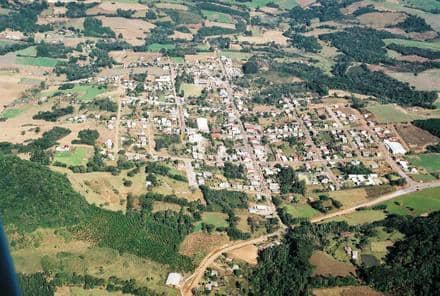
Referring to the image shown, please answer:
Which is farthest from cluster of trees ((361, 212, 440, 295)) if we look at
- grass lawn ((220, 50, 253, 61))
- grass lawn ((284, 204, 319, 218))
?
grass lawn ((220, 50, 253, 61))

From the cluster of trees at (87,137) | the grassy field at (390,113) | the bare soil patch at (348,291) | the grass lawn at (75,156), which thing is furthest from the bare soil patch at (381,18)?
the bare soil patch at (348,291)

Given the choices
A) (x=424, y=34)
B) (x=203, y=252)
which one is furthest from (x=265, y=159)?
(x=424, y=34)

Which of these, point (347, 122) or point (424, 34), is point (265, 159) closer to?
point (347, 122)

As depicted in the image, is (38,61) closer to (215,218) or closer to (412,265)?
(215,218)

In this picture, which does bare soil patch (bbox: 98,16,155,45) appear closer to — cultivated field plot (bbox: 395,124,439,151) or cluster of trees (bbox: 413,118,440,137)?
cultivated field plot (bbox: 395,124,439,151)

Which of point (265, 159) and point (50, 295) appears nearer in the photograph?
point (50, 295)

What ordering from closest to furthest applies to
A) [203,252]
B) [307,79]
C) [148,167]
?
[203,252]
[148,167]
[307,79]

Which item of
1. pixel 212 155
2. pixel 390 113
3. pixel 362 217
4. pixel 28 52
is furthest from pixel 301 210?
pixel 28 52
